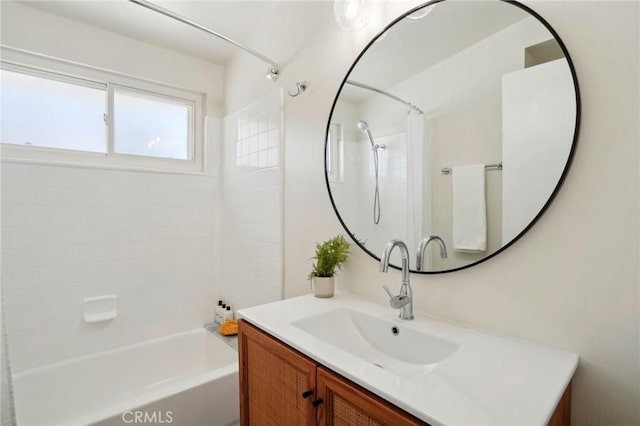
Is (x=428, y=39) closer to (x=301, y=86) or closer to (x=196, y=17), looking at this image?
(x=301, y=86)

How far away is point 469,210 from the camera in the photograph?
1026 mm

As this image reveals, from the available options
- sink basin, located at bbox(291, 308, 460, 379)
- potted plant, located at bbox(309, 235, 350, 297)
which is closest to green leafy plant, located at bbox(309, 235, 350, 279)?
potted plant, located at bbox(309, 235, 350, 297)

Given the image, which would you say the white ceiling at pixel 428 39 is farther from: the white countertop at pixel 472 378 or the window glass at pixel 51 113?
the window glass at pixel 51 113

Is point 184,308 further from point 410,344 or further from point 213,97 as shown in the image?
point 410,344

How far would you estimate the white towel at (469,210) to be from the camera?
993 millimetres

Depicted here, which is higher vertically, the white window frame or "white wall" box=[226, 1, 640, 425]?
the white window frame

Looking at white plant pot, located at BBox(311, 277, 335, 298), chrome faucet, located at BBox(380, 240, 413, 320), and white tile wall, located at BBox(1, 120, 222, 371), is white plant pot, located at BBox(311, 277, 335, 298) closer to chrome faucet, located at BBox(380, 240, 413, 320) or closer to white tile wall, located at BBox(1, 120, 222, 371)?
chrome faucet, located at BBox(380, 240, 413, 320)

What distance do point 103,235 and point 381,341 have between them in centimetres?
197

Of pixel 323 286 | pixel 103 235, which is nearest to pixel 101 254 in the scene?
pixel 103 235

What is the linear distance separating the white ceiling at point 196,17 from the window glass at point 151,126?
1.41 feet

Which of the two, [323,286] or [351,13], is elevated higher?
[351,13]

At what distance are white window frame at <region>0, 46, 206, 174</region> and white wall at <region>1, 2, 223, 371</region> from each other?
0.07 meters

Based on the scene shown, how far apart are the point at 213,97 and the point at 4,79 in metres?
1.25

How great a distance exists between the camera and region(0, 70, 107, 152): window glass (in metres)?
1.89
